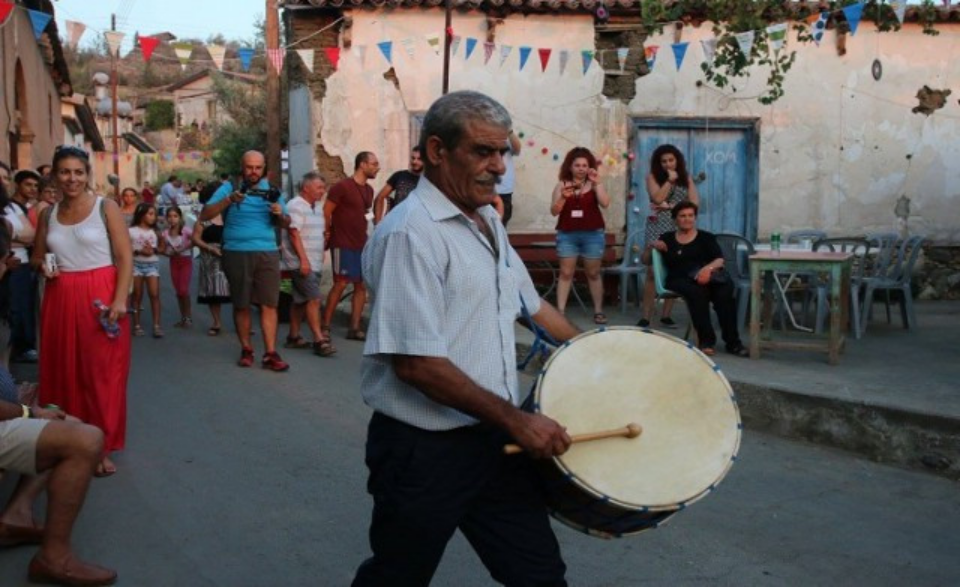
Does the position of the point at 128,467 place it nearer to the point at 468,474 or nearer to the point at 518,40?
the point at 468,474

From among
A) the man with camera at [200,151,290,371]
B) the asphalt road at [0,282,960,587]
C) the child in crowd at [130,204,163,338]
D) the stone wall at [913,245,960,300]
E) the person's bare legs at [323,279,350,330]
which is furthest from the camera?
the stone wall at [913,245,960,300]

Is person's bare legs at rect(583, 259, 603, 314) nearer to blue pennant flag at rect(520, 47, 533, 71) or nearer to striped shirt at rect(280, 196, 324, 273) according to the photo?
striped shirt at rect(280, 196, 324, 273)

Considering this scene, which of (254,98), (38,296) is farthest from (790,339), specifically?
(254,98)

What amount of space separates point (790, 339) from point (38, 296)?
23.0ft

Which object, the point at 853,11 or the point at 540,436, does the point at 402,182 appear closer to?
the point at 853,11

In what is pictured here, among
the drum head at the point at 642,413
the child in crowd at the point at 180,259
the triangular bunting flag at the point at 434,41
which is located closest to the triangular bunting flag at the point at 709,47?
the triangular bunting flag at the point at 434,41

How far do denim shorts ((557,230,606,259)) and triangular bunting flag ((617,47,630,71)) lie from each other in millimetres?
4150

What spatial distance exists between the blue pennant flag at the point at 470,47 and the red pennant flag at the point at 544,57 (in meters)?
0.85

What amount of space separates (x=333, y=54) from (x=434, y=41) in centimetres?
132

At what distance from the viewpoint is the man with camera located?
8.85 m

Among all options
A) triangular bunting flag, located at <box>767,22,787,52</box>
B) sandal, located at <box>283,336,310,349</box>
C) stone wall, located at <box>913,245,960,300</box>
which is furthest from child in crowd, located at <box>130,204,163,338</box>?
stone wall, located at <box>913,245,960,300</box>

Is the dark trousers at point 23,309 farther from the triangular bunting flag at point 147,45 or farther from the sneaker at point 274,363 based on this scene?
the triangular bunting flag at point 147,45

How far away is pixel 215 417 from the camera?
7.43 m

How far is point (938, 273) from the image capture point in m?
14.5
